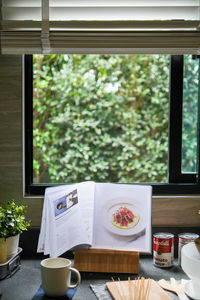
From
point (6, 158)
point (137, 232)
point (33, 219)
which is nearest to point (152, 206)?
point (137, 232)

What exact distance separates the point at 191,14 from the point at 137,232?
0.83 metres

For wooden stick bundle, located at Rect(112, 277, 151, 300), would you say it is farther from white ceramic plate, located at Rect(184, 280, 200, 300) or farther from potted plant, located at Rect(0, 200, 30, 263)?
potted plant, located at Rect(0, 200, 30, 263)

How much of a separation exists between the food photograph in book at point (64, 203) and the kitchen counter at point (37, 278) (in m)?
0.21

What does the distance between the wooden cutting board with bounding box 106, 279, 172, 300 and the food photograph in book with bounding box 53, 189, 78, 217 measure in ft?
0.97

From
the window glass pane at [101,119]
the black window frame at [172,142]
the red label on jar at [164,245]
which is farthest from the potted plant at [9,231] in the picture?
the window glass pane at [101,119]

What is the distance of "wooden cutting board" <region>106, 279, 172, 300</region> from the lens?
89cm

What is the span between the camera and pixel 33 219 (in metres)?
1.29

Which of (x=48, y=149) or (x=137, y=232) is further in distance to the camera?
(x=48, y=149)

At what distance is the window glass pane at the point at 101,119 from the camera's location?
3.12 meters

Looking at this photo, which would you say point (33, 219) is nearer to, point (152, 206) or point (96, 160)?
point (152, 206)

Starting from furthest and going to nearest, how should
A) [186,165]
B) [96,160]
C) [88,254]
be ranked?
[96,160]
[186,165]
[88,254]

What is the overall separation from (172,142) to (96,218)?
46 cm

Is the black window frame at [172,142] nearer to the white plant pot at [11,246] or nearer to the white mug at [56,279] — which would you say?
the white plant pot at [11,246]

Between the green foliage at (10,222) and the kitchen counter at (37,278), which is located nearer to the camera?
the kitchen counter at (37,278)
